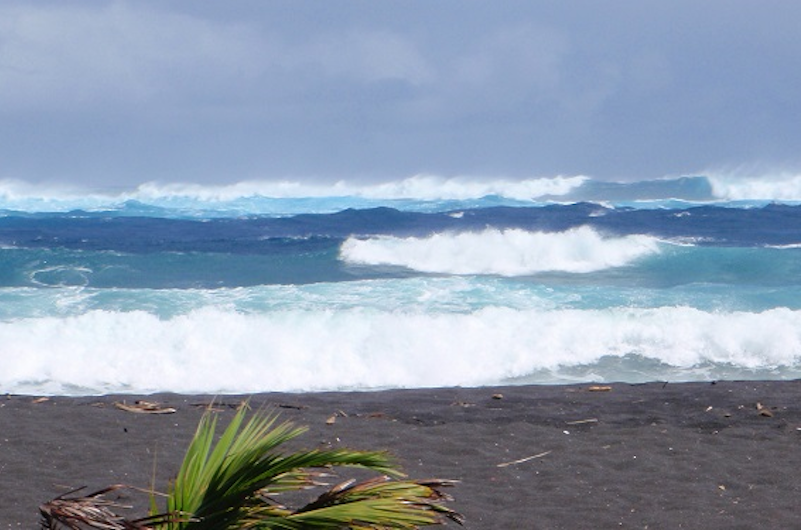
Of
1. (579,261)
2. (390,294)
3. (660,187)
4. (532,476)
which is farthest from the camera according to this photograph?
(660,187)

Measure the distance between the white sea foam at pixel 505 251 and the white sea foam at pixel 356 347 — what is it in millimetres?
11179

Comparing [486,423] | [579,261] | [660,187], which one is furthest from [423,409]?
[660,187]

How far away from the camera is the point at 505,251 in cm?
2745

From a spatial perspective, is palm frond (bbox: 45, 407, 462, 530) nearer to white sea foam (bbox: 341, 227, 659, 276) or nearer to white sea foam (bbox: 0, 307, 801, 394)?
white sea foam (bbox: 0, 307, 801, 394)

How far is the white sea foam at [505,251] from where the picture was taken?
86.8 feet

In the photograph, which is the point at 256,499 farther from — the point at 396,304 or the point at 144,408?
the point at 396,304

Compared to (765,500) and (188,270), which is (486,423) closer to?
(765,500)

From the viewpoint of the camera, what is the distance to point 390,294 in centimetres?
1811

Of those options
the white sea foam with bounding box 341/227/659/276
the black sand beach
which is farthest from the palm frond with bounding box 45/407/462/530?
the white sea foam with bounding box 341/227/659/276

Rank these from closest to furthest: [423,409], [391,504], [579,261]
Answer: [391,504] → [423,409] → [579,261]

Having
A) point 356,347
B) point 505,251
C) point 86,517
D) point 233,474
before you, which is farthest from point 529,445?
point 505,251

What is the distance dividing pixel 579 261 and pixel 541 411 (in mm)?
18581

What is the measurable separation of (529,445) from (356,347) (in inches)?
253

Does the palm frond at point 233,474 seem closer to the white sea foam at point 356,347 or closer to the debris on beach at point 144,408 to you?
the debris on beach at point 144,408
